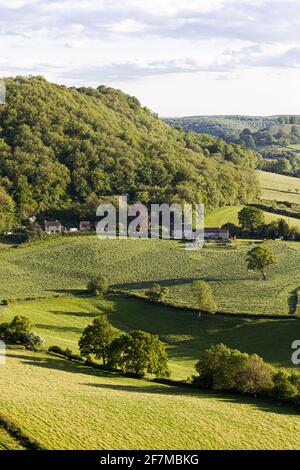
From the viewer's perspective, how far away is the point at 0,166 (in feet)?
482

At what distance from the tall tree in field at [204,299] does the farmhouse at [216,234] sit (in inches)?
1774

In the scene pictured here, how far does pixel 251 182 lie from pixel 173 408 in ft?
442

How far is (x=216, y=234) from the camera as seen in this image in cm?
12581

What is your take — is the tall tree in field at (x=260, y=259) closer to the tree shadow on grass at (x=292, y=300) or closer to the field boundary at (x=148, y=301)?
the tree shadow on grass at (x=292, y=300)

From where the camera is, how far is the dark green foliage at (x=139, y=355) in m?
56.1

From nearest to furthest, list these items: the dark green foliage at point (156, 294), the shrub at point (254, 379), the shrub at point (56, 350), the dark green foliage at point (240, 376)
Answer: the dark green foliage at point (240, 376) → the shrub at point (254, 379) → the shrub at point (56, 350) → the dark green foliage at point (156, 294)

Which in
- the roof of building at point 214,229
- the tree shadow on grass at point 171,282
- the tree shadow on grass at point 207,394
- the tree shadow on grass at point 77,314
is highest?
the roof of building at point 214,229

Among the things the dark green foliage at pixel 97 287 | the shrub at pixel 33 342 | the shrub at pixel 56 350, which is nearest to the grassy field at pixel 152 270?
the dark green foliage at pixel 97 287

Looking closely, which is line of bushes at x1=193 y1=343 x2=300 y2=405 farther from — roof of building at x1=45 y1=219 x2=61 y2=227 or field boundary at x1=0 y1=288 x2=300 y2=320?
roof of building at x1=45 y1=219 x2=61 y2=227

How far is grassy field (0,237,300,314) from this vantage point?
85688mm

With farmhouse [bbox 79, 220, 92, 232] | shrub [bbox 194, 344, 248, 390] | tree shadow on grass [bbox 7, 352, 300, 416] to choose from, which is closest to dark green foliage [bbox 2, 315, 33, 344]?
tree shadow on grass [bbox 7, 352, 300, 416]

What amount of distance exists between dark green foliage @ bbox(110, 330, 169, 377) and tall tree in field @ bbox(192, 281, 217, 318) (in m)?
21.1
